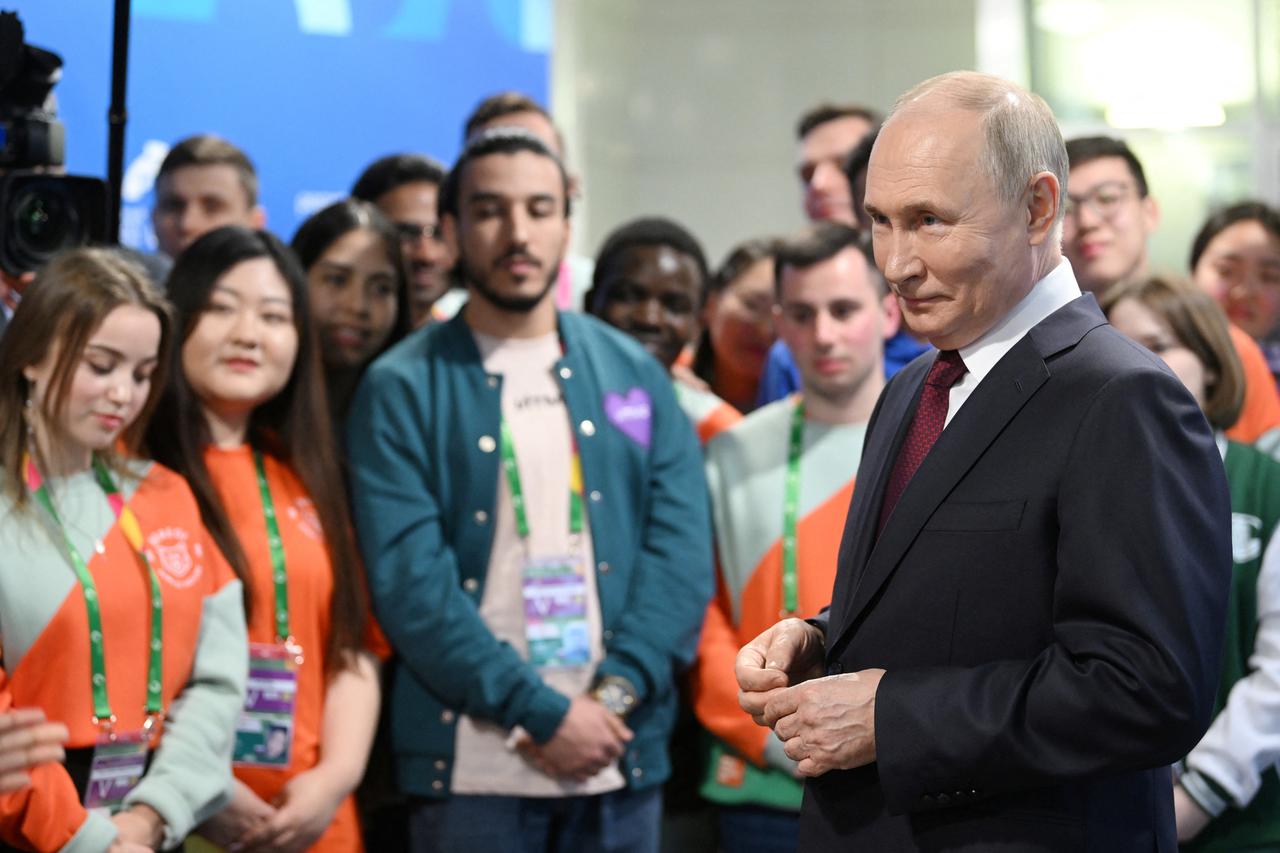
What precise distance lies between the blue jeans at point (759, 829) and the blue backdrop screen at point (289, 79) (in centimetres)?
222

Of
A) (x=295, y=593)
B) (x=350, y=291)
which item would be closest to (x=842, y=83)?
(x=350, y=291)

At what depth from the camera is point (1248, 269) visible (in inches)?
185

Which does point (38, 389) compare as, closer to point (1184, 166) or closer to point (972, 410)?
point (972, 410)

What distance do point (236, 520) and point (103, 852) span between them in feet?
2.46

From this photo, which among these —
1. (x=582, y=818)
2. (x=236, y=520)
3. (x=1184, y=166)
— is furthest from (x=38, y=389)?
(x=1184, y=166)

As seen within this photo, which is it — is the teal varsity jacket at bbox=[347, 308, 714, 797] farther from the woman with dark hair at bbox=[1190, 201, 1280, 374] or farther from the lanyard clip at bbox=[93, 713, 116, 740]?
the woman with dark hair at bbox=[1190, 201, 1280, 374]

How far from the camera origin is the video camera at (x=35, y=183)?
9.54ft

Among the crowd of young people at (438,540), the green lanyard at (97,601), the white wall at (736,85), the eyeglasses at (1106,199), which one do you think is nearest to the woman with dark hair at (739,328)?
the crowd of young people at (438,540)

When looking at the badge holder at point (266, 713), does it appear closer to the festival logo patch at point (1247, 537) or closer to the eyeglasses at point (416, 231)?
the eyeglasses at point (416, 231)

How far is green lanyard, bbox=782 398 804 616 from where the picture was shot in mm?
3271

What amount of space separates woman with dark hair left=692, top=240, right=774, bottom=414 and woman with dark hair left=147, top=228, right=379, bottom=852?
1.41m

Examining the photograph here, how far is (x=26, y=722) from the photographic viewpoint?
238 centimetres

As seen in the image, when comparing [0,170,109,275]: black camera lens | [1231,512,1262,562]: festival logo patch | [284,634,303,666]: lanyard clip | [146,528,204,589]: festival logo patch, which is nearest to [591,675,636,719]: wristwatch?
[284,634,303,666]: lanyard clip

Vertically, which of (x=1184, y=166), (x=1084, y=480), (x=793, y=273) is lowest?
(x=1084, y=480)
